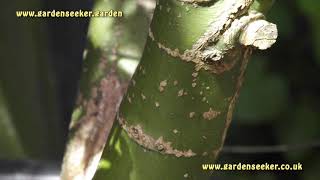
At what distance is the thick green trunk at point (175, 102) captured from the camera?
282 millimetres

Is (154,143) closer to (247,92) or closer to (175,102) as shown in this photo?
(175,102)

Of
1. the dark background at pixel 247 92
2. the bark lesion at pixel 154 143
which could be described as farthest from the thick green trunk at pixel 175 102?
the dark background at pixel 247 92

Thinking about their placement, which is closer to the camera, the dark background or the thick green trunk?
the thick green trunk

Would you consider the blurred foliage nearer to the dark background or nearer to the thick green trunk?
the dark background

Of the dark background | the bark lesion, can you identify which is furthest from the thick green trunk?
the dark background

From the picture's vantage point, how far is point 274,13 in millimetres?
756

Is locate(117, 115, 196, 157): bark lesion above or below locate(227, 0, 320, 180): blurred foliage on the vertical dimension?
above

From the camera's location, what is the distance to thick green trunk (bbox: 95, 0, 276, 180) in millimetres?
282

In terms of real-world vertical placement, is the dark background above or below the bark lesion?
below

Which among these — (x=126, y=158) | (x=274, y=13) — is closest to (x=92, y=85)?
(x=126, y=158)

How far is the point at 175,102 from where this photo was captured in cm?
30

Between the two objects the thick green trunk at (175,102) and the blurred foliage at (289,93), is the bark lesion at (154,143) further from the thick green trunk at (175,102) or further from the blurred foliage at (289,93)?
the blurred foliage at (289,93)

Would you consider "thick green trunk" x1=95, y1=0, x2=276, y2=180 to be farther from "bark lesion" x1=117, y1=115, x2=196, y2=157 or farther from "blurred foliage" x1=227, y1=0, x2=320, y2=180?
"blurred foliage" x1=227, y1=0, x2=320, y2=180

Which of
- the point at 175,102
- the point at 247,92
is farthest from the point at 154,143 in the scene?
the point at 247,92
